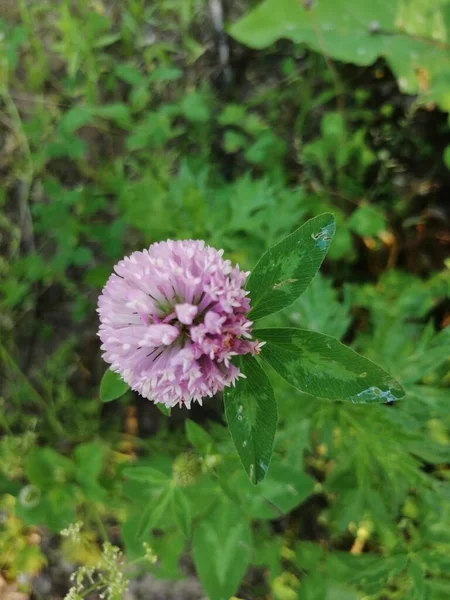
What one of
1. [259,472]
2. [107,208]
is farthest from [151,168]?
[259,472]

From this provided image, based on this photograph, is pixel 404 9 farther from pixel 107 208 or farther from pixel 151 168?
pixel 107 208

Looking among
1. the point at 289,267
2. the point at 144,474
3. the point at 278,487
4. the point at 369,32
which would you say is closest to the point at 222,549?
the point at 278,487

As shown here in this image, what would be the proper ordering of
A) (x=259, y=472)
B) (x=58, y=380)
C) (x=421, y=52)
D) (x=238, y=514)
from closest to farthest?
(x=259, y=472) < (x=238, y=514) < (x=421, y=52) < (x=58, y=380)

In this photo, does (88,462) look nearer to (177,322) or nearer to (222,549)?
(222,549)

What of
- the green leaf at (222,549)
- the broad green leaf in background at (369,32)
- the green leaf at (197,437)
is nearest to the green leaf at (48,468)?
the green leaf at (222,549)

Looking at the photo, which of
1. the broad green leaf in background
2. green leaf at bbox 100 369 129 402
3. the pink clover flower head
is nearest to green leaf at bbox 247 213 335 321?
the pink clover flower head

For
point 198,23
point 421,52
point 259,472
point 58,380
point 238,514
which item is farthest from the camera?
point 198,23
